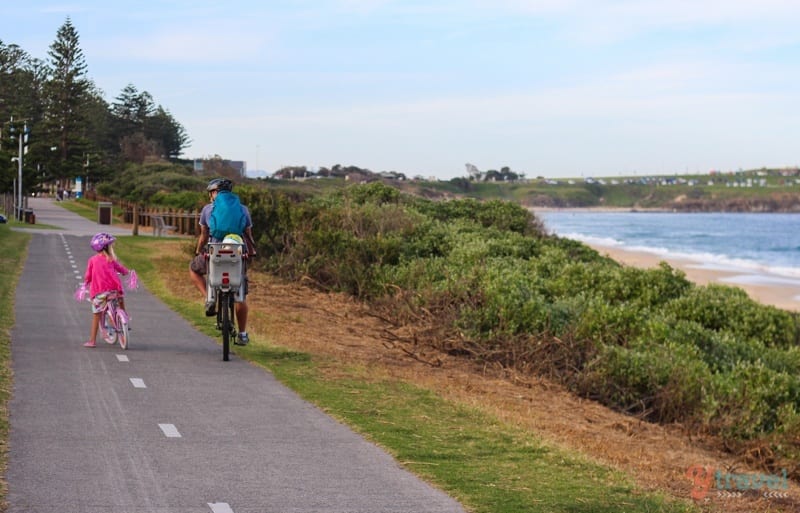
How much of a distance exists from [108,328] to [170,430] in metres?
4.83

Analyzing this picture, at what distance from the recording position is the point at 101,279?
12562 millimetres

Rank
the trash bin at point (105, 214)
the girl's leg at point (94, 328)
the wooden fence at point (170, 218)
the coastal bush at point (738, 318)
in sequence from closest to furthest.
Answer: the girl's leg at point (94, 328) < the coastal bush at point (738, 318) < the wooden fence at point (170, 218) < the trash bin at point (105, 214)

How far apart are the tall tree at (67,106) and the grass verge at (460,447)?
83.4 m

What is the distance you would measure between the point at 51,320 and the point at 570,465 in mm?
9376

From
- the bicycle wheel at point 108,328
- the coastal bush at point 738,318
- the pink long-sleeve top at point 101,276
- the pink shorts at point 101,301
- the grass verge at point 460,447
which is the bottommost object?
the coastal bush at point 738,318

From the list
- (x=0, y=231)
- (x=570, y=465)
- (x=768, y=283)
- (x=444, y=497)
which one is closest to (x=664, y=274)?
(x=570, y=465)

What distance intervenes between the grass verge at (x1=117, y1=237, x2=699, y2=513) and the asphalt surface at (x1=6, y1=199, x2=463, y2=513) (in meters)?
0.23

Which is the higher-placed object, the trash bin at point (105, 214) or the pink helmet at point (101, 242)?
the pink helmet at point (101, 242)

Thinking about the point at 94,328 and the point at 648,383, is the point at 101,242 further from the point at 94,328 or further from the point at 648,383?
the point at 648,383

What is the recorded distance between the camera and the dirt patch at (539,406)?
7.99m

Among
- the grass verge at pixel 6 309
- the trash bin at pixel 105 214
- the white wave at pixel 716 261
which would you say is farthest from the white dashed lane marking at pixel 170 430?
the white wave at pixel 716 261

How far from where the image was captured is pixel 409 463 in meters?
7.34

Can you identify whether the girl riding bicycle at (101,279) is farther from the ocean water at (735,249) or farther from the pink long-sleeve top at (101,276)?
the ocean water at (735,249)

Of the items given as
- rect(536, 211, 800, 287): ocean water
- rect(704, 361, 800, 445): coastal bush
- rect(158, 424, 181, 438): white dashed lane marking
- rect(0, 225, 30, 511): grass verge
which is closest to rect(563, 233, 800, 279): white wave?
rect(536, 211, 800, 287): ocean water
